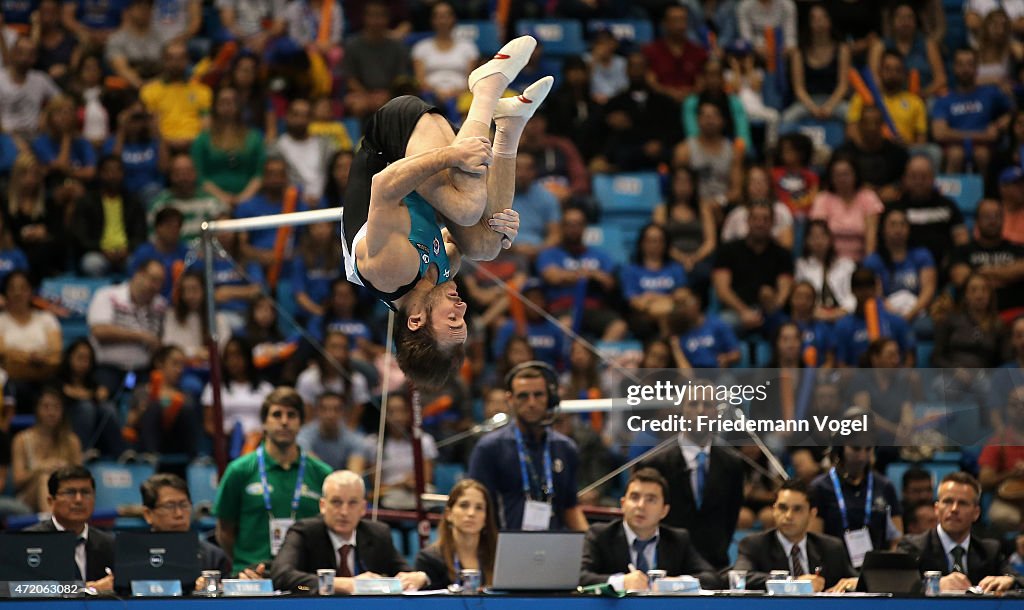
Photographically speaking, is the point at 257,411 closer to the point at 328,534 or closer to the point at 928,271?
the point at 328,534

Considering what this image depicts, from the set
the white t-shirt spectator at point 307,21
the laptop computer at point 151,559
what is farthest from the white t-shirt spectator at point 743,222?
the laptop computer at point 151,559

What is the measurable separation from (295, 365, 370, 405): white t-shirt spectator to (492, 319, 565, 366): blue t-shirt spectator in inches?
43.6

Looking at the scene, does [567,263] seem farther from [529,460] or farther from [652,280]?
[529,460]

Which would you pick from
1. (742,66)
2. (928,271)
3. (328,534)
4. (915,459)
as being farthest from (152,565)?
(742,66)

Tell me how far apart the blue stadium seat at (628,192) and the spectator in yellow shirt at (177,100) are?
3488 millimetres

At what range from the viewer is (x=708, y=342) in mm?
10641

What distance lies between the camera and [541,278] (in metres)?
11.4

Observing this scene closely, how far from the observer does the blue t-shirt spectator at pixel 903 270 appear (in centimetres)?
1137

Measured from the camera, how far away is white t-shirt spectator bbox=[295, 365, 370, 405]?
10.3m

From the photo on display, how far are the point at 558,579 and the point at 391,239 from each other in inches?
73.2

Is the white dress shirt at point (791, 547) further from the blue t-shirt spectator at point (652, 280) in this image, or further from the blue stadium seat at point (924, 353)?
the blue t-shirt spectator at point (652, 280)

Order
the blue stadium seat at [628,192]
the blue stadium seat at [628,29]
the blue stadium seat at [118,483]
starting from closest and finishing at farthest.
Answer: the blue stadium seat at [118,483], the blue stadium seat at [628,192], the blue stadium seat at [628,29]

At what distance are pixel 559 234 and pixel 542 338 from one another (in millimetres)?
1017

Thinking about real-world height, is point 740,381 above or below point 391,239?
below
